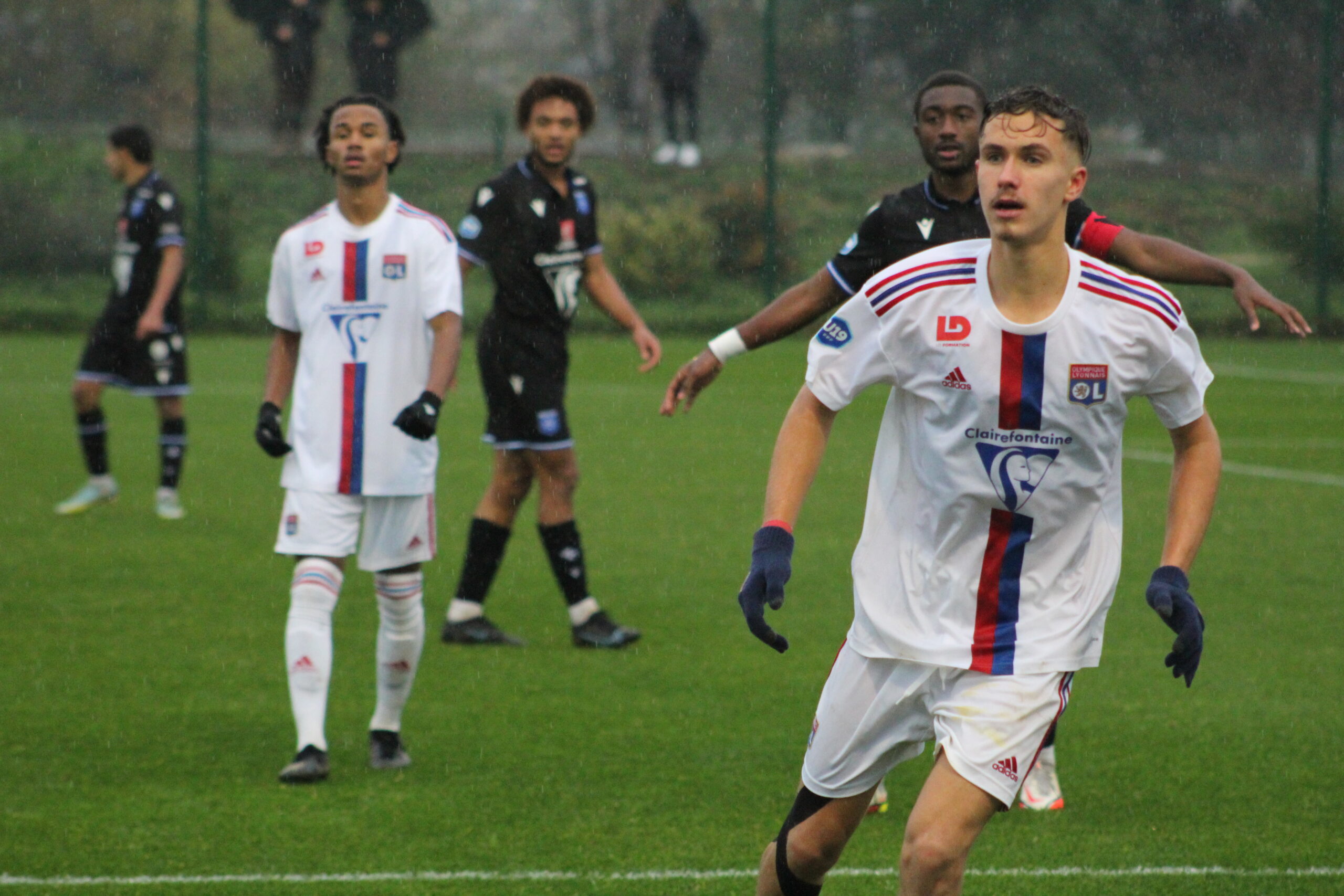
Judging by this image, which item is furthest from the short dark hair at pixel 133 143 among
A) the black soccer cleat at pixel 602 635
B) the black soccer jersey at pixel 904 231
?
the black soccer jersey at pixel 904 231

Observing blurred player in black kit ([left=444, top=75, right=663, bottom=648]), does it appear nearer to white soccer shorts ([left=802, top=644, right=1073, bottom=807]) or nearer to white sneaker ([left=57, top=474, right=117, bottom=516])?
white soccer shorts ([left=802, top=644, right=1073, bottom=807])

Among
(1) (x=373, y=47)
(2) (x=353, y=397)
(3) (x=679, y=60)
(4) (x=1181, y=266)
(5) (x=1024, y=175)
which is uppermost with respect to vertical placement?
(1) (x=373, y=47)

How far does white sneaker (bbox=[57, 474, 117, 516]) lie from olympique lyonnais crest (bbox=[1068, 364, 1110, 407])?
8224 mm

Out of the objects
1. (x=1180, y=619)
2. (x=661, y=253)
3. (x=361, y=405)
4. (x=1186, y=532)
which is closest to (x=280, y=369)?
(x=361, y=405)

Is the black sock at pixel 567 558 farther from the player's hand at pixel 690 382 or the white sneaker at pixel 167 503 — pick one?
the white sneaker at pixel 167 503

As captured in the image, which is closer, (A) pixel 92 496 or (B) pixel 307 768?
(B) pixel 307 768

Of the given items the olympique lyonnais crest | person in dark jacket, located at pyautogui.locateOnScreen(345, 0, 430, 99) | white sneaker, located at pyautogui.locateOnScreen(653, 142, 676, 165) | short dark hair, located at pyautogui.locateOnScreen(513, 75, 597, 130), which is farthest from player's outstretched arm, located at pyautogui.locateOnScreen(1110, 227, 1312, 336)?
person in dark jacket, located at pyautogui.locateOnScreen(345, 0, 430, 99)

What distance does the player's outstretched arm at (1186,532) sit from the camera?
10.7 feet

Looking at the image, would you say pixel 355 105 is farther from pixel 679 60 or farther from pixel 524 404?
pixel 679 60

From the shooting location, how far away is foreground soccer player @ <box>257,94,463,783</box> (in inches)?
209

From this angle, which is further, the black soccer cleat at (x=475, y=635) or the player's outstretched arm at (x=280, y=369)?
the black soccer cleat at (x=475, y=635)

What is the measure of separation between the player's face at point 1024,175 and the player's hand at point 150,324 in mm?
7684

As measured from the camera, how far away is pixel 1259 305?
3998mm

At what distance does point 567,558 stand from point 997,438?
4048 millimetres
